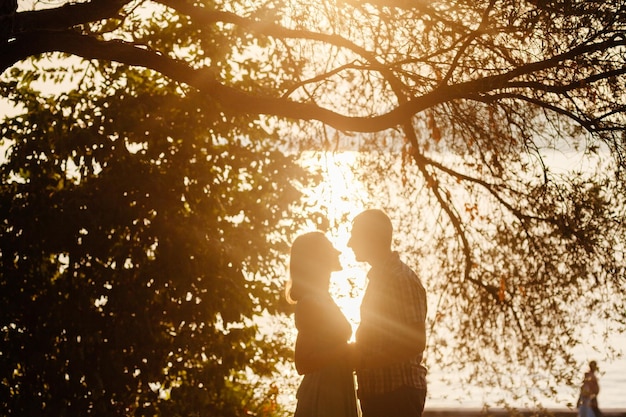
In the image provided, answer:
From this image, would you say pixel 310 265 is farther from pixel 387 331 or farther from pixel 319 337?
pixel 387 331

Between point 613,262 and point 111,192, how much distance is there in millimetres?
5829

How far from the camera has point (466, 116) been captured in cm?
804

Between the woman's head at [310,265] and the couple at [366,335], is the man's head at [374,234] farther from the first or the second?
the woman's head at [310,265]

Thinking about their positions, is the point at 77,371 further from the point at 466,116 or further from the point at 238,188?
the point at 466,116

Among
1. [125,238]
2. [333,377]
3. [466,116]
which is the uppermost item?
[466,116]

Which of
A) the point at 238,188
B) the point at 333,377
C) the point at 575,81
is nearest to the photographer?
the point at 333,377

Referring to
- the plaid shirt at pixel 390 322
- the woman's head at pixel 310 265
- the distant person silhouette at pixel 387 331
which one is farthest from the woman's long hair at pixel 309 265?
the plaid shirt at pixel 390 322

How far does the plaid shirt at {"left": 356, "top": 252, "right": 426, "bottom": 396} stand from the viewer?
14.2ft

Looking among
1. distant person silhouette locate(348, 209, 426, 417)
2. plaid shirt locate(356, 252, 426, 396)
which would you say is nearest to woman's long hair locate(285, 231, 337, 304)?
distant person silhouette locate(348, 209, 426, 417)

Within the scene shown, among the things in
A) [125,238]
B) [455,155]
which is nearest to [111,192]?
[125,238]

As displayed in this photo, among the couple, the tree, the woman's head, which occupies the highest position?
the tree

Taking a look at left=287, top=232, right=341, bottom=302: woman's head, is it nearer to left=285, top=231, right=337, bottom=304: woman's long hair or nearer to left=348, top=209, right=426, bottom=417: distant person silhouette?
left=285, top=231, right=337, bottom=304: woman's long hair

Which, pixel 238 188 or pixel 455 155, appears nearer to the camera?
pixel 455 155

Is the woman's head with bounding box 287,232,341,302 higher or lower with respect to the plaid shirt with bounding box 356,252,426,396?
higher
